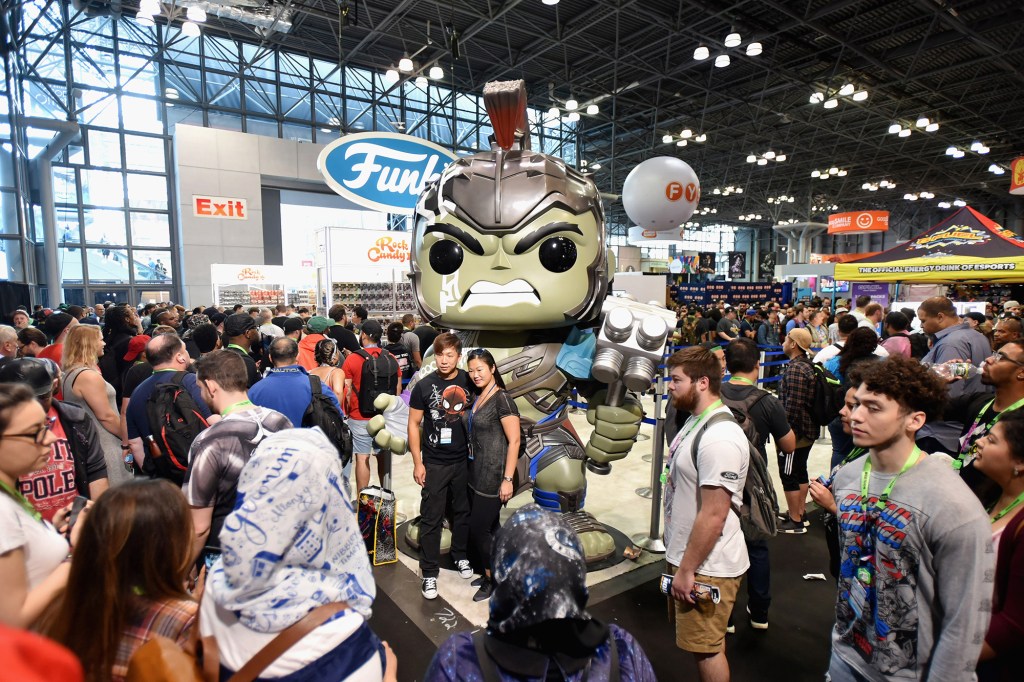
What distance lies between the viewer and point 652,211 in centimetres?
729

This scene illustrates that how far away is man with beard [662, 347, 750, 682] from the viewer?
6.21ft

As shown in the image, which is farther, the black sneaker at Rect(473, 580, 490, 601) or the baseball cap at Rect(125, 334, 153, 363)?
the baseball cap at Rect(125, 334, 153, 363)

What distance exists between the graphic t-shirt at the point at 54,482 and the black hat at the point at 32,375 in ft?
0.36

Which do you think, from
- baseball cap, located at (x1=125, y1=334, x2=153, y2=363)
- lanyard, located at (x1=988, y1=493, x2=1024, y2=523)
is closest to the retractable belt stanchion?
lanyard, located at (x1=988, y1=493, x2=1024, y2=523)

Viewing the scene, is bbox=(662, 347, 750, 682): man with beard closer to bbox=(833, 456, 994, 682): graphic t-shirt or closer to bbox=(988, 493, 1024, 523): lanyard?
bbox=(833, 456, 994, 682): graphic t-shirt

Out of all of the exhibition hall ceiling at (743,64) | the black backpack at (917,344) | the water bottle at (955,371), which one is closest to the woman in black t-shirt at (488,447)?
the water bottle at (955,371)

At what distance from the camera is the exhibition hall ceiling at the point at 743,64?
37.3 feet

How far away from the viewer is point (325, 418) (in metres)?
3.20

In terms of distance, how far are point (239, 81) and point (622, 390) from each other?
16.1m

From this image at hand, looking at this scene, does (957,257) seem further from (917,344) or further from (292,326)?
(292,326)

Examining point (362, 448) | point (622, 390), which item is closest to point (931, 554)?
point (622, 390)

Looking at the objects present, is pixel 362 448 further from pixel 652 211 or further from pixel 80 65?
pixel 80 65

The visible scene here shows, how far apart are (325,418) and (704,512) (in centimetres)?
221

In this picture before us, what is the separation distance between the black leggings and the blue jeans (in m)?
1.35
